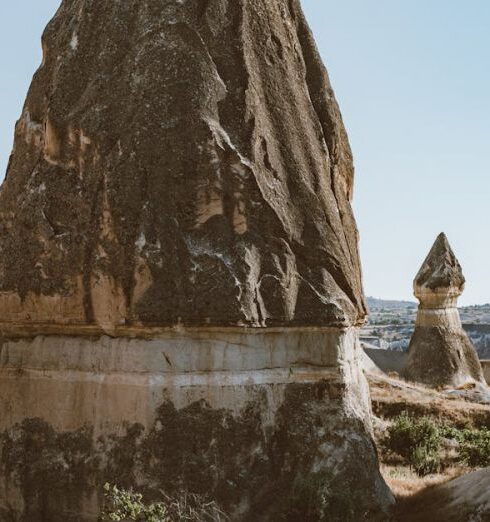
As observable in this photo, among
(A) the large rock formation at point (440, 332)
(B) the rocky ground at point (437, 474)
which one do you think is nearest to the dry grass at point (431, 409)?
(B) the rocky ground at point (437, 474)

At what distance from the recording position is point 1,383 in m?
7.57

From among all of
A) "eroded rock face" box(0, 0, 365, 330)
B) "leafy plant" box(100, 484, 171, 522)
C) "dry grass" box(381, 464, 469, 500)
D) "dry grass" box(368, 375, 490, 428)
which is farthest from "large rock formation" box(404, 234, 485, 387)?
"leafy plant" box(100, 484, 171, 522)

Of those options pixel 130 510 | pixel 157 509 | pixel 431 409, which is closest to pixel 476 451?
pixel 431 409

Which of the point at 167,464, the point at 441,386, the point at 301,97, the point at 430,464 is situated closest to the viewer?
the point at 167,464

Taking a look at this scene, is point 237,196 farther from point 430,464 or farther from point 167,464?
point 430,464

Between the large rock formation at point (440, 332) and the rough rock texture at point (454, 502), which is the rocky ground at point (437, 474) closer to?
the rough rock texture at point (454, 502)

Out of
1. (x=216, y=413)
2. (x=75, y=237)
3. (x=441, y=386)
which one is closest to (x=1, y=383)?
(x=75, y=237)

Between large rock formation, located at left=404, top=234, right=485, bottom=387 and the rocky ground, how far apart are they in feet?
22.4

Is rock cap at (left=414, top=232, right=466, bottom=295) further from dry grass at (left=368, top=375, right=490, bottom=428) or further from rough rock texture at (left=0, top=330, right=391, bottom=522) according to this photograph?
rough rock texture at (left=0, top=330, right=391, bottom=522)

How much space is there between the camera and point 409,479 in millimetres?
8641

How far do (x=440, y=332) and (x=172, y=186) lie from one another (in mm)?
17660

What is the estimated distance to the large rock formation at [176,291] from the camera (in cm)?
679

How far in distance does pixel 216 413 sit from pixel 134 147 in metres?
2.51

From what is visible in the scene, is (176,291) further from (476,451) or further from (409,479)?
(476,451)
